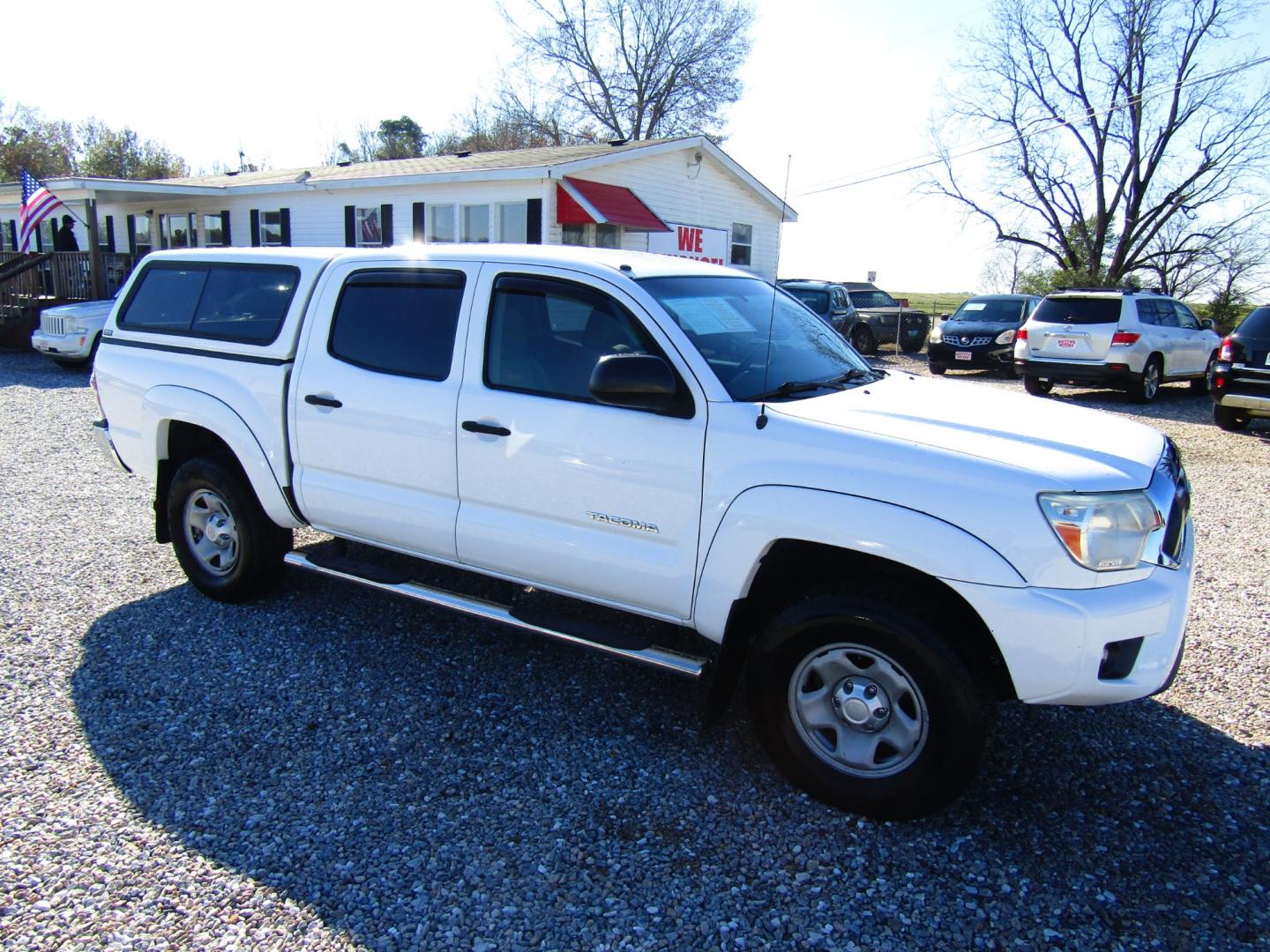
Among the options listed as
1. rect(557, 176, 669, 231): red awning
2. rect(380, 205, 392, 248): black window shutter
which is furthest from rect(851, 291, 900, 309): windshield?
rect(380, 205, 392, 248): black window shutter

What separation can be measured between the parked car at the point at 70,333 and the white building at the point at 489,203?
146 inches

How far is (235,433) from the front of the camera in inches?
183

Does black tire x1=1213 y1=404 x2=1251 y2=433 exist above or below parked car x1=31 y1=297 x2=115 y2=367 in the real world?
below

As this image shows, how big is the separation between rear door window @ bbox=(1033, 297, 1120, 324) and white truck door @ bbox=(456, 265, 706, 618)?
1247cm

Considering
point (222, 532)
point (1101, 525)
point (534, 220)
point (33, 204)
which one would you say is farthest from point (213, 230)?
point (1101, 525)

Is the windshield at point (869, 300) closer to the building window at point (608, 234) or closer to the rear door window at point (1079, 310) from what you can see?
the building window at point (608, 234)

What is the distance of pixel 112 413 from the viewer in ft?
17.3

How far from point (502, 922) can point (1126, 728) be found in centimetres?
281

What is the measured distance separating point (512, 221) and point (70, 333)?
852cm

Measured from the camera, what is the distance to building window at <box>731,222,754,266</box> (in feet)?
78.6

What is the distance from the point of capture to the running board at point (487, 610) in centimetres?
342

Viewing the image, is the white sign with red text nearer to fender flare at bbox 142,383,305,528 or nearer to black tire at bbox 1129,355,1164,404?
black tire at bbox 1129,355,1164,404

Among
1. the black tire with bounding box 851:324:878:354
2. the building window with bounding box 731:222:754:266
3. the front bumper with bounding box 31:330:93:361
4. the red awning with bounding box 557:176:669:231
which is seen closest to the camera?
the front bumper with bounding box 31:330:93:361

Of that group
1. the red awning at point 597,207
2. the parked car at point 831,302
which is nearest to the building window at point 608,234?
the red awning at point 597,207
